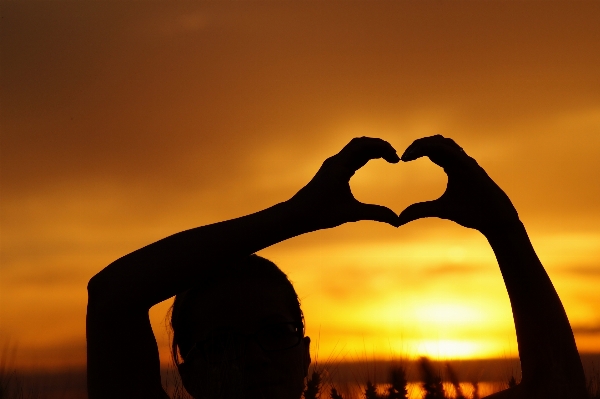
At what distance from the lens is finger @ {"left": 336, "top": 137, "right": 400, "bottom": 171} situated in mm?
1921

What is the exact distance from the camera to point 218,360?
1913mm

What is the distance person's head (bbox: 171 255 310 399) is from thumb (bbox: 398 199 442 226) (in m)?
0.66

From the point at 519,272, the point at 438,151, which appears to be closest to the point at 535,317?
the point at 519,272

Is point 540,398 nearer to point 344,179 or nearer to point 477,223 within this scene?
point 477,223

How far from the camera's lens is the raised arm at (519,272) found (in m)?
2.10

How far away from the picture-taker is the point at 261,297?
2.51m

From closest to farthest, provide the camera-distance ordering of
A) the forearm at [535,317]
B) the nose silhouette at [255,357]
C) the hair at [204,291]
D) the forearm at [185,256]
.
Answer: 1. the forearm at [185,256]
2. the forearm at [535,317]
3. the nose silhouette at [255,357]
4. the hair at [204,291]

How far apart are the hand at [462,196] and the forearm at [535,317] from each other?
0.18 feet

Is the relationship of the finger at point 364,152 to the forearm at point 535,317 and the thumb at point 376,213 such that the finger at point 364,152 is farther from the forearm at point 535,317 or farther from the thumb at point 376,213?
the forearm at point 535,317

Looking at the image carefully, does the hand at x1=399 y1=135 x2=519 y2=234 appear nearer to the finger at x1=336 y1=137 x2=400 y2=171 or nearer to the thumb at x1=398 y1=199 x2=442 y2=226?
the thumb at x1=398 y1=199 x2=442 y2=226

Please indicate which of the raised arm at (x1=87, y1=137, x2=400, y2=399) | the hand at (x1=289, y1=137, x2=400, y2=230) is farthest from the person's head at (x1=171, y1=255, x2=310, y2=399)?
the hand at (x1=289, y1=137, x2=400, y2=230)

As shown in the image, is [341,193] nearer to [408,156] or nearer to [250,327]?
[408,156]

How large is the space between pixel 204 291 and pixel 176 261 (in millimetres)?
692

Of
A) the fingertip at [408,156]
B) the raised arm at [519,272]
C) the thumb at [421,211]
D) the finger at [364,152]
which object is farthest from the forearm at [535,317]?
the finger at [364,152]
